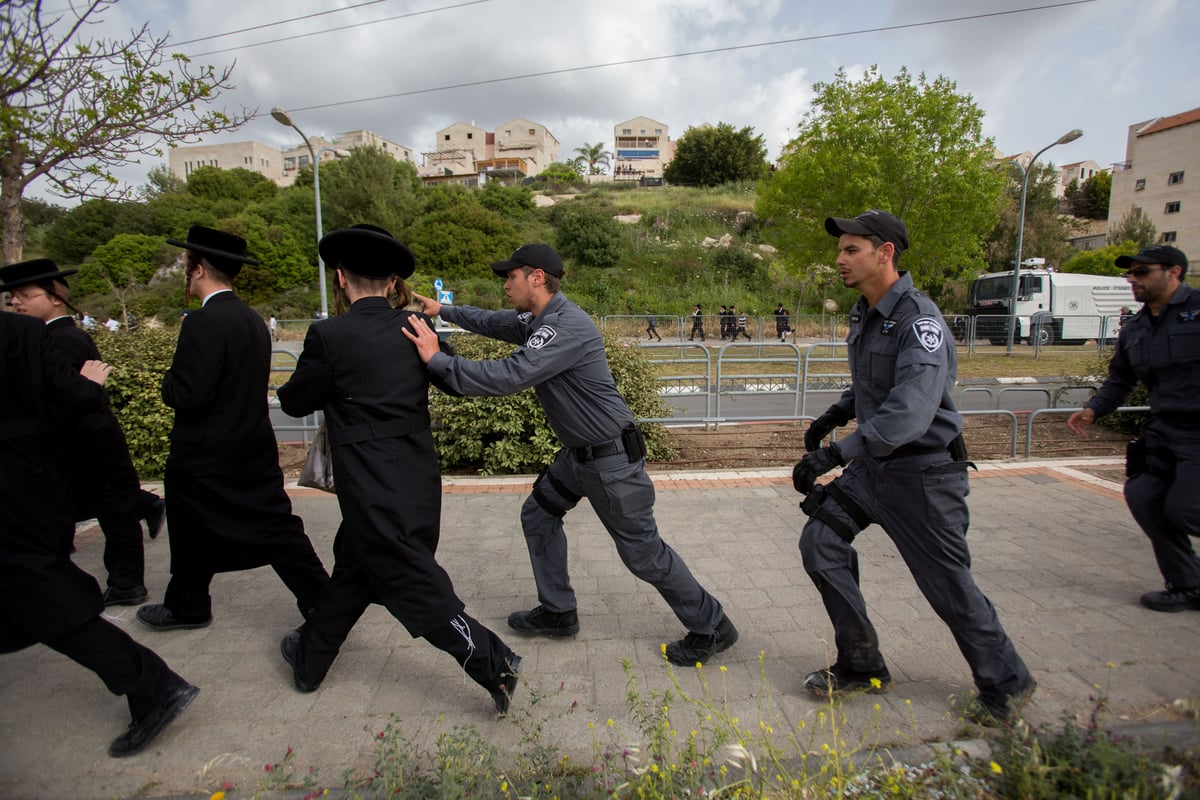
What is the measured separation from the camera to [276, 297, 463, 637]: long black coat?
255cm

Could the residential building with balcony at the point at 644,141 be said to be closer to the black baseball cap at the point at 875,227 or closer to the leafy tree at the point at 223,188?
the leafy tree at the point at 223,188

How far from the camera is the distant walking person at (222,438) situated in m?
2.86

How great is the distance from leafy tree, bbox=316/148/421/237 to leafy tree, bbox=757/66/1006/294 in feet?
94.9

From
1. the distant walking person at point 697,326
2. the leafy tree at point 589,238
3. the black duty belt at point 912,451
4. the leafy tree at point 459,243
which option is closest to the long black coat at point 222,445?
the black duty belt at point 912,451

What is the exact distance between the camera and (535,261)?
3039mm

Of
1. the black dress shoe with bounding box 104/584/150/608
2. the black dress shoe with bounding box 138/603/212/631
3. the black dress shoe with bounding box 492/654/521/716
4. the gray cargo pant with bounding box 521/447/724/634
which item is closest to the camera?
the black dress shoe with bounding box 492/654/521/716

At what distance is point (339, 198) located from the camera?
149 feet

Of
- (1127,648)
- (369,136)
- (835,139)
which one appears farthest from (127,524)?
(369,136)

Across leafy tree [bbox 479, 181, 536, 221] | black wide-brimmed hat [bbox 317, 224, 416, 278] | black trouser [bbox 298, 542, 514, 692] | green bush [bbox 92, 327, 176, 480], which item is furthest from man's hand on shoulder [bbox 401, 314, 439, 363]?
leafy tree [bbox 479, 181, 536, 221]

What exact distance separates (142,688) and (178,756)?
0.30 metres

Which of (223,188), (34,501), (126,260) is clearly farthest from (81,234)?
(34,501)

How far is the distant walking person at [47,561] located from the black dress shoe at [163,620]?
29.7 inches

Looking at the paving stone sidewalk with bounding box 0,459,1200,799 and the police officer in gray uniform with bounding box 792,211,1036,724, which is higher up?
the police officer in gray uniform with bounding box 792,211,1036,724

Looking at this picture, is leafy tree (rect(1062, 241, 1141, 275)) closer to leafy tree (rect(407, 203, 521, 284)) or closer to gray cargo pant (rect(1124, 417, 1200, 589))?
leafy tree (rect(407, 203, 521, 284))
